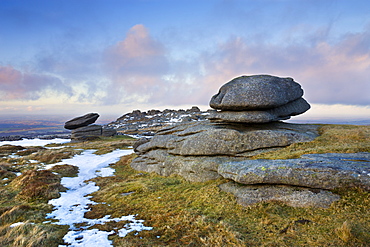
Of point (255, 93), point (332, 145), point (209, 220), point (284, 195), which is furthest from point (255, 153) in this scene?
point (209, 220)

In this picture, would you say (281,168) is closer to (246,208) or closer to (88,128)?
(246,208)

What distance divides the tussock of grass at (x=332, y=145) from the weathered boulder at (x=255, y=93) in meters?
5.09

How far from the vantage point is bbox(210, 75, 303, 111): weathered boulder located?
2069 cm

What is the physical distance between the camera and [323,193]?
10.7m

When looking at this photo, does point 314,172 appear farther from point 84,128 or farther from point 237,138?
point 84,128

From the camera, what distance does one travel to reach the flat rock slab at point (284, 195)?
34.2ft

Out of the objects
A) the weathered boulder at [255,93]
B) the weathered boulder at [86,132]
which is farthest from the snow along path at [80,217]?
the weathered boulder at [86,132]

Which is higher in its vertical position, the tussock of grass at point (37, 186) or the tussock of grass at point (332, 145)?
the tussock of grass at point (332, 145)

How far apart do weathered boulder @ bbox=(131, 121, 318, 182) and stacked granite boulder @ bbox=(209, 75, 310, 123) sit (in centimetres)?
127

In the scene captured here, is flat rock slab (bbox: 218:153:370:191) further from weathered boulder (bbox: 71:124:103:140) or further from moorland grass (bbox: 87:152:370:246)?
weathered boulder (bbox: 71:124:103:140)

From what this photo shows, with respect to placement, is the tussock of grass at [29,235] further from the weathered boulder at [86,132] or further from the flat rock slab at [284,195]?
the weathered boulder at [86,132]

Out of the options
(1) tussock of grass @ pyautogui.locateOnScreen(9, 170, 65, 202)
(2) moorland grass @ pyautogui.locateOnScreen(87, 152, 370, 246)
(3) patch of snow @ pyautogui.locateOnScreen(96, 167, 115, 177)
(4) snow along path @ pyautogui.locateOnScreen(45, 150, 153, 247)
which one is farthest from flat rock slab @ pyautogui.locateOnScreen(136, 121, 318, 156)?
(1) tussock of grass @ pyautogui.locateOnScreen(9, 170, 65, 202)

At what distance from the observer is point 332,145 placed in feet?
55.7

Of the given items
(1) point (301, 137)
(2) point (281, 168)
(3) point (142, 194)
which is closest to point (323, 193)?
(2) point (281, 168)
